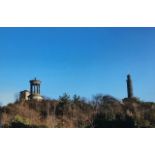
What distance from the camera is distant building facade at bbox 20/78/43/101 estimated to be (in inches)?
536

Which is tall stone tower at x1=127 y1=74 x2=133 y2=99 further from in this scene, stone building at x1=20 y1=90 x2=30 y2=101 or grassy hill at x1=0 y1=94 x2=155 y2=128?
stone building at x1=20 y1=90 x2=30 y2=101

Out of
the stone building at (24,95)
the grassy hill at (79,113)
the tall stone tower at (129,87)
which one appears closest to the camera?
the grassy hill at (79,113)

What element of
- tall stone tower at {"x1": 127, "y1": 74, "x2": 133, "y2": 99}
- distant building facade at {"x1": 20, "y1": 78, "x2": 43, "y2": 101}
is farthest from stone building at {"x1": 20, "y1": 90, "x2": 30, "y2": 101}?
tall stone tower at {"x1": 127, "y1": 74, "x2": 133, "y2": 99}

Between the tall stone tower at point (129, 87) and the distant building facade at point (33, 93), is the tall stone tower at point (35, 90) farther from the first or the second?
the tall stone tower at point (129, 87)

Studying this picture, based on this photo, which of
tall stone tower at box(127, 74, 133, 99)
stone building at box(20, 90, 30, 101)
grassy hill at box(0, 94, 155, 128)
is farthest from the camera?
stone building at box(20, 90, 30, 101)

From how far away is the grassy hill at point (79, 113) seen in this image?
11.8 metres

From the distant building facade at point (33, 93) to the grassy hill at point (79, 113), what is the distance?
29 centimetres

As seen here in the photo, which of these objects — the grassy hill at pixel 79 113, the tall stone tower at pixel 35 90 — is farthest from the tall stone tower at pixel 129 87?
the tall stone tower at pixel 35 90

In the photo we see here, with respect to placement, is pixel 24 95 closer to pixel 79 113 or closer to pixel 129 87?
pixel 79 113

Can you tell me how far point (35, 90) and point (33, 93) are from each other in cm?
58
